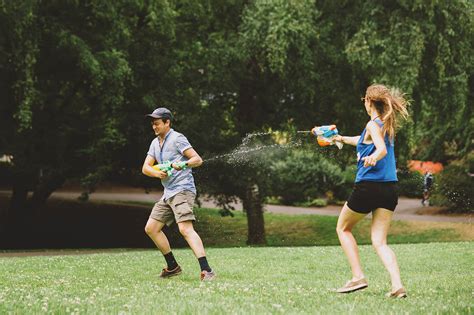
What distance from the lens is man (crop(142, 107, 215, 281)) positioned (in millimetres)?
9203

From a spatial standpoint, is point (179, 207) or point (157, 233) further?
point (157, 233)

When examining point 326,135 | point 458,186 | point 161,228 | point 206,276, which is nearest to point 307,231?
point 458,186

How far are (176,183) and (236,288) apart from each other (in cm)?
192

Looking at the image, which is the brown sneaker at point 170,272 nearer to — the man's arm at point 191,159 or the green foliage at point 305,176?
the man's arm at point 191,159

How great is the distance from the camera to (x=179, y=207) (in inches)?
365

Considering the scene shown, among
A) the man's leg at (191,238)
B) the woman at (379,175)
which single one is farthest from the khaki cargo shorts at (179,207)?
the woman at (379,175)

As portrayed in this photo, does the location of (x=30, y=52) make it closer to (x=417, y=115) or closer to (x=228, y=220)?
(x=417, y=115)

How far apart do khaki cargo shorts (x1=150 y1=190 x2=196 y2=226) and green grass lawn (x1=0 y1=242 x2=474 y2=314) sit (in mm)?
808

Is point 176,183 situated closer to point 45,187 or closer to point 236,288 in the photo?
point 236,288

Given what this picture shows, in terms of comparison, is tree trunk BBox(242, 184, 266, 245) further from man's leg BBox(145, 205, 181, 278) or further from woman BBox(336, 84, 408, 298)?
woman BBox(336, 84, 408, 298)

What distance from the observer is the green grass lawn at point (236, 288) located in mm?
6465

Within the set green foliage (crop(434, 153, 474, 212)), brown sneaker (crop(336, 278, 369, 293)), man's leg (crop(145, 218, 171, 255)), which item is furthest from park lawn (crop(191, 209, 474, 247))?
brown sneaker (crop(336, 278, 369, 293))

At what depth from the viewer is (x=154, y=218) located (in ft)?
31.6

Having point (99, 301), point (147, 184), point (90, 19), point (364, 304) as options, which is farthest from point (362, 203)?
point (147, 184)
